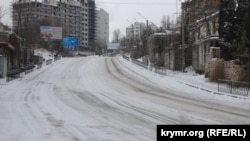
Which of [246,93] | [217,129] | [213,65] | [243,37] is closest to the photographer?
[217,129]

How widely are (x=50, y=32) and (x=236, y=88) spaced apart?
77355 millimetres

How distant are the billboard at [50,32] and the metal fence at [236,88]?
245 ft

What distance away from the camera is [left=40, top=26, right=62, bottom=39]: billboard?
4053 inches

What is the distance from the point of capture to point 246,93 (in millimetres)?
29484

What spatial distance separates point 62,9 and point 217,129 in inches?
6868

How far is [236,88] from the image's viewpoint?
1232 inches

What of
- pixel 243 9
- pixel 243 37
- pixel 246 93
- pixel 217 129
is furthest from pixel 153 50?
pixel 217 129

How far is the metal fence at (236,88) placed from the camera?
2983cm

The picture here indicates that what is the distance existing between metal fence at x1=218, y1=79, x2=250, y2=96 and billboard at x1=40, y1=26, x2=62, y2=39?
74683mm

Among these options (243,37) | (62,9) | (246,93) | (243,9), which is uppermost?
(62,9)

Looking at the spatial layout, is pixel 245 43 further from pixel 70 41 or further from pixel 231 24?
pixel 70 41

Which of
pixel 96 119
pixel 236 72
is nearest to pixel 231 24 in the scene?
pixel 236 72

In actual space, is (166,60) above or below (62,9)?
below

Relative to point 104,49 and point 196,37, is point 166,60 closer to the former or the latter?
point 196,37
